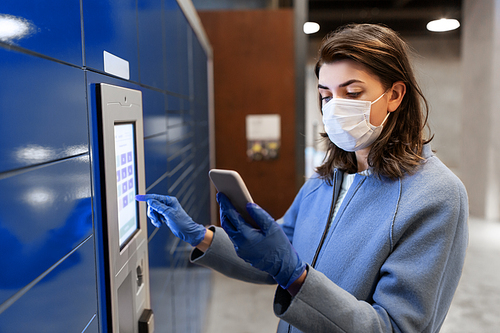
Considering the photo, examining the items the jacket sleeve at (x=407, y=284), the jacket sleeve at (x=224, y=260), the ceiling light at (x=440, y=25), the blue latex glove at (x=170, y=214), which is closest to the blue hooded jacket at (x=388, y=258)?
the jacket sleeve at (x=407, y=284)

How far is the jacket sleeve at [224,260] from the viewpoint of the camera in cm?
120

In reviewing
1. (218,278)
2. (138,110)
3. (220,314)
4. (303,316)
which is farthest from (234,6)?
(303,316)

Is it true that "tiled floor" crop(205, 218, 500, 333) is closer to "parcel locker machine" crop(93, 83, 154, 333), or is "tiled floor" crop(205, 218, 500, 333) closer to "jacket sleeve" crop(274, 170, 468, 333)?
"parcel locker machine" crop(93, 83, 154, 333)

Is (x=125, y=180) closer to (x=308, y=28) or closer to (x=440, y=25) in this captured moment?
(x=308, y=28)

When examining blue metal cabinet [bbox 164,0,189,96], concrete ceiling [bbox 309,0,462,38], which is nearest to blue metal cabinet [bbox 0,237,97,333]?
blue metal cabinet [bbox 164,0,189,96]

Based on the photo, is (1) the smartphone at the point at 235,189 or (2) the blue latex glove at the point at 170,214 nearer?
(1) the smartphone at the point at 235,189

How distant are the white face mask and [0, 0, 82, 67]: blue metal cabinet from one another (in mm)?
726

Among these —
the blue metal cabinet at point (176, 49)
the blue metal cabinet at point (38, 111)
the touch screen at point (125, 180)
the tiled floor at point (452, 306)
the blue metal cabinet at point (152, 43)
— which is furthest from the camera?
the tiled floor at point (452, 306)

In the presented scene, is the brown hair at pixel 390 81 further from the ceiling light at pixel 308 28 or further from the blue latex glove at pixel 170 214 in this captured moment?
the ceiling light at pixel 308 28

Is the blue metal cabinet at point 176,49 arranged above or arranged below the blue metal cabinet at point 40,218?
above

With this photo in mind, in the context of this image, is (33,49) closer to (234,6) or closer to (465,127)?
(234,6)

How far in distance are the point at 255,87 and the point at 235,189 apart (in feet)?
10.9

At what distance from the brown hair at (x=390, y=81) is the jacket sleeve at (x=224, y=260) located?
514 mm

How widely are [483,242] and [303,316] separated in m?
4.38
